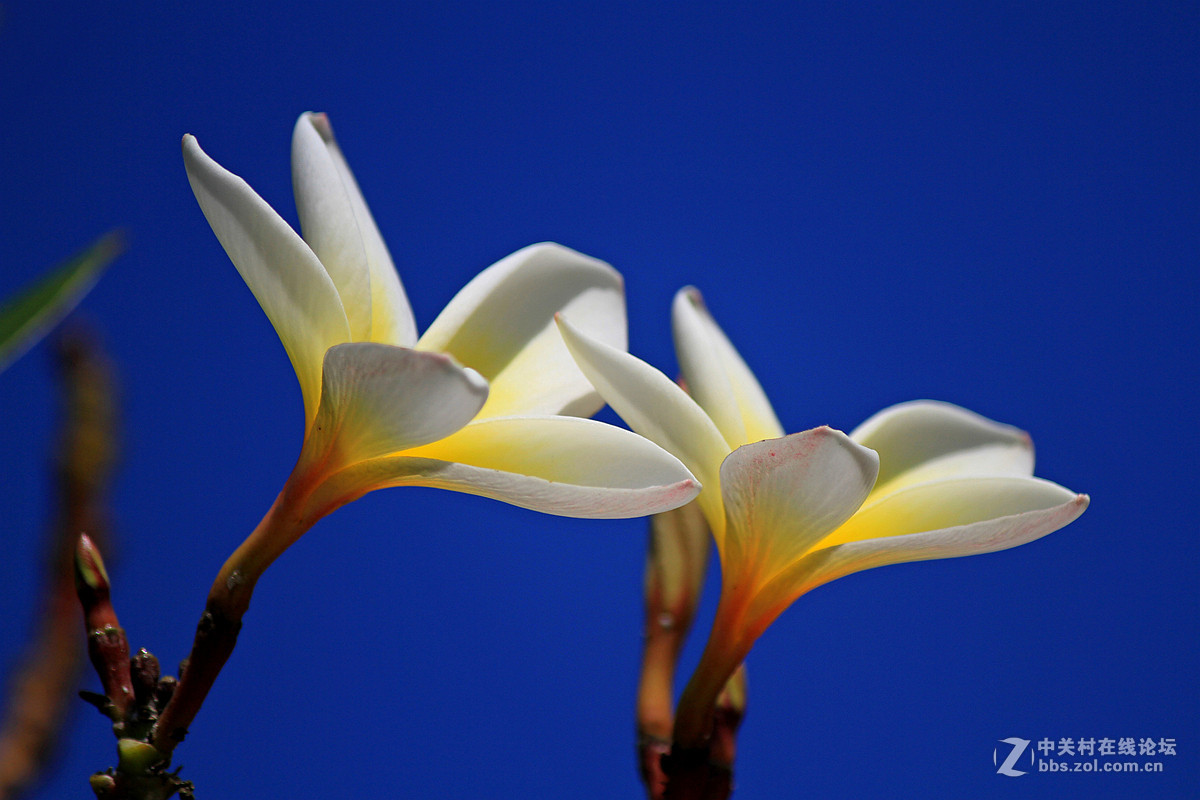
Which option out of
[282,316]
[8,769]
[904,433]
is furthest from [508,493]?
[8,769]

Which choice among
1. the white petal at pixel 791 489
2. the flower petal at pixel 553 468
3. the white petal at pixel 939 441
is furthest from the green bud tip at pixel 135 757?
the white petal at pixel 939 441

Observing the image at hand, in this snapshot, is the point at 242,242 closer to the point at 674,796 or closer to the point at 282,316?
the point at 282,316

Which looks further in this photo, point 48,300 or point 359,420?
point 359,420

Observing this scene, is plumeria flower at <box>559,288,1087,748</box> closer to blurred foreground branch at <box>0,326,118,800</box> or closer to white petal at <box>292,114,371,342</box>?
white petal at <box>292,114,371,342</box>

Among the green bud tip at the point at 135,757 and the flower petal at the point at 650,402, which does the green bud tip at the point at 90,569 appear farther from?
the flower petal at the point at 650,402

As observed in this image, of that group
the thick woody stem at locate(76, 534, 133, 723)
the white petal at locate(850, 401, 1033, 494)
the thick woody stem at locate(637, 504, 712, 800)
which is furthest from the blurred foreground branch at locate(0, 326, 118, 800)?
the white petal at locate(850, 401, 1033, 494)

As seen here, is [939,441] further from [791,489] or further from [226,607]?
[226,607]

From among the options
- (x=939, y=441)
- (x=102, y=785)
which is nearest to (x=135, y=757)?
(x=102, y=785)
